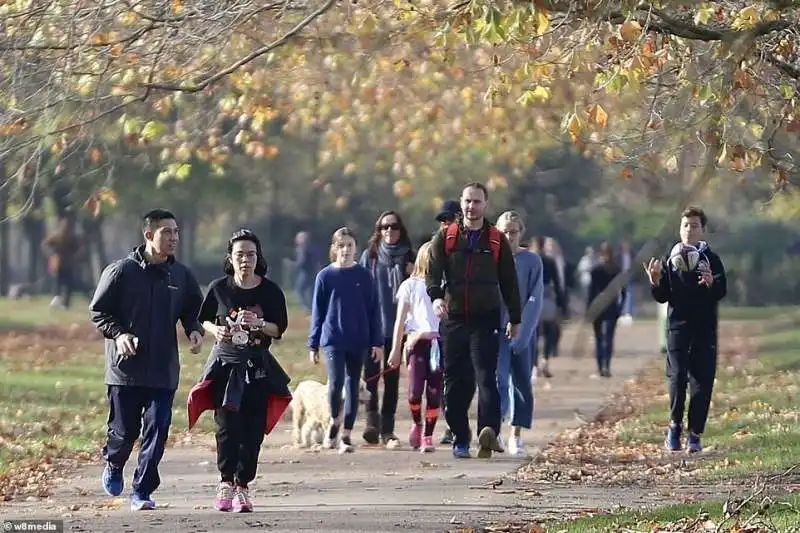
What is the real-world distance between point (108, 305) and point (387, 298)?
4416 mm

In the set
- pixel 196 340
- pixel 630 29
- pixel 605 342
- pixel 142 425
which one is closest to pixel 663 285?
pixel 630 29

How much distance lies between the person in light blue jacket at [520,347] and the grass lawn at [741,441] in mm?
1047

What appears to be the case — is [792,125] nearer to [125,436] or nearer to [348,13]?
[348,13]

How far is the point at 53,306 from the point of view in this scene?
40.9 m

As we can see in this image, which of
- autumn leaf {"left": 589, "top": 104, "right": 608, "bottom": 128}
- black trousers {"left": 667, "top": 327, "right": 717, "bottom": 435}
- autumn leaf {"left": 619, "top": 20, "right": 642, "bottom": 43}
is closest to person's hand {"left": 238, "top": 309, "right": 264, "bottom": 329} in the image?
autumn leaf {"left": 589, "top": 104, "right": 608, "bottom": 128}

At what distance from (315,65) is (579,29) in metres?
10.3

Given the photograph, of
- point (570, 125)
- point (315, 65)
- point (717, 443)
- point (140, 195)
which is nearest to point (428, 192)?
point (140, 195)

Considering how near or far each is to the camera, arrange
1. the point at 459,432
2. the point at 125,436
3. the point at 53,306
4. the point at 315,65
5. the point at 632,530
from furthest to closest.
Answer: the point at 53,306
the point at 315,65
the point at 459,432
the point at 125,436
the point at 632,530

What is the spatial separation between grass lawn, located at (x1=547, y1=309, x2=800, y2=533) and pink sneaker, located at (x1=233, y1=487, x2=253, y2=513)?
6.02ft

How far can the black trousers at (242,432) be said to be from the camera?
411 inches

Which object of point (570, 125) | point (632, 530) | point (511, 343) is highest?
point (570, 125)

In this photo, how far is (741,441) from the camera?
14430mm

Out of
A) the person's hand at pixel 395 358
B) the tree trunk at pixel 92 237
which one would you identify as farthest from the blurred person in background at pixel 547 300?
the tree trunk at pixel 92 237

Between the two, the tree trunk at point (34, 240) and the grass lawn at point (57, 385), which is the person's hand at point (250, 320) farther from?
the tree trunk at point (34, 240)
